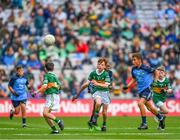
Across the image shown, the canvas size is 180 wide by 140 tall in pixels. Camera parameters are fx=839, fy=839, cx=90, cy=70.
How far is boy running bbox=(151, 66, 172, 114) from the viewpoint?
25562 millimetres

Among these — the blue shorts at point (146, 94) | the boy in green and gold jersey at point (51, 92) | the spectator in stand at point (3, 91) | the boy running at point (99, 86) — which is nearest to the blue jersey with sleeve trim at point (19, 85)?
the boy running at point (99, 86)

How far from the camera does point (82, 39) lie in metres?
39.2

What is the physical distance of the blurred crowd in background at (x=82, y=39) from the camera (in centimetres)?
3719

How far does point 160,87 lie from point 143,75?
2.46 feet

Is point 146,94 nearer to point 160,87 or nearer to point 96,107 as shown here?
point 160,87

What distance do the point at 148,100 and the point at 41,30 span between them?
14672 millimetres

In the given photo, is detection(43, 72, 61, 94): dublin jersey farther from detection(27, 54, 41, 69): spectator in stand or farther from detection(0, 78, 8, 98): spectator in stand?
detection(27, 54, 41, 69): spectator in stand

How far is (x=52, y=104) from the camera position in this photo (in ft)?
74.9

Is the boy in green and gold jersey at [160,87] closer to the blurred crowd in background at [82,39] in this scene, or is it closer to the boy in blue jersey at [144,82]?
the boy in blue jersey at [144,82]

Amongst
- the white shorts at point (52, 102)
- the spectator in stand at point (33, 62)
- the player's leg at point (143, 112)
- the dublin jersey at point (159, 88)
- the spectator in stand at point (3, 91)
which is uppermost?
the spectator in stand at point (33, 62)

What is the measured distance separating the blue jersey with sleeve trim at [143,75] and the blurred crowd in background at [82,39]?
1134 centimetres

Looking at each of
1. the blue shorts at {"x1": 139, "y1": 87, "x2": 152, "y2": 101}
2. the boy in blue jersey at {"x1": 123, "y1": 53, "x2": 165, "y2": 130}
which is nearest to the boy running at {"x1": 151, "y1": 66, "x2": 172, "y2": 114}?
the boy in blue jersey at {"x1": 123, "y1": 53, "x2": 165, "y2": 130}

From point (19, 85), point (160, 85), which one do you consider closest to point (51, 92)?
point (160, 85)

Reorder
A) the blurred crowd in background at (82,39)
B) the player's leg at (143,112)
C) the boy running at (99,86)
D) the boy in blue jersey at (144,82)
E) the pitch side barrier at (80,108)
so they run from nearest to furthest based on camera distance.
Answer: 1. the boy running at (99,86)
2. the player's leg at (143,112)
3. the boy in blue jersey at (144,82)
4. the pitch side barrier at (80,108)
5. the blurred crowd in background at (82,39)
